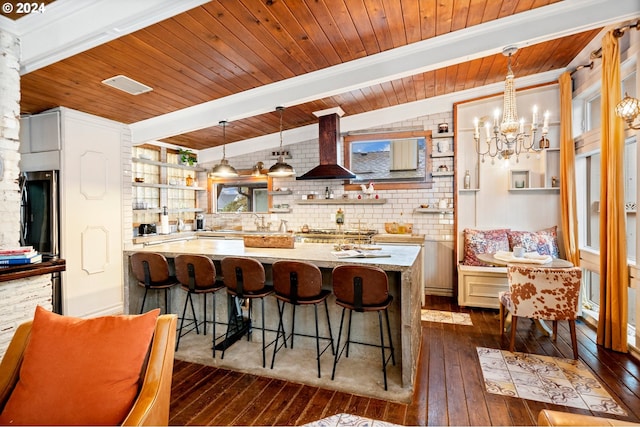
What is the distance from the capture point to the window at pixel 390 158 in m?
5.34

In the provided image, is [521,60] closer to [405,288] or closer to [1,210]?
[405,288]

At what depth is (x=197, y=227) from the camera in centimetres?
662

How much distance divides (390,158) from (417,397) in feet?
12.8

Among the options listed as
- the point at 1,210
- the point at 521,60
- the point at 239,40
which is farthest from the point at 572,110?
the point at 1,210

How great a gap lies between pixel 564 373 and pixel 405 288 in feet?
5.36

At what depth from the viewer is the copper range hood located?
492 cm

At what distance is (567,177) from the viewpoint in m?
4.18

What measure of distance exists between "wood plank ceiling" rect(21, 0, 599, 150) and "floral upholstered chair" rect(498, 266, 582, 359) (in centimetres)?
239

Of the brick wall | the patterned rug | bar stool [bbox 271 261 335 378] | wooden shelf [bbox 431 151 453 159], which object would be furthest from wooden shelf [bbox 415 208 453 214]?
the brick wall

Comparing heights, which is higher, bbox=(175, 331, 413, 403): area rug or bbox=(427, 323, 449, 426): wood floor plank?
bbox=(175, 331, 413, 403): area rug

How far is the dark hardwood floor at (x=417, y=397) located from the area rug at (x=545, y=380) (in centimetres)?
7

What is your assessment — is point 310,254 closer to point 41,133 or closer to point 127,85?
point 127,85

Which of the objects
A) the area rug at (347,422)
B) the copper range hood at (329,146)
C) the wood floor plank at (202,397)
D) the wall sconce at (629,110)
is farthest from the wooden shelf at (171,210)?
the wall sconce at (629,110)

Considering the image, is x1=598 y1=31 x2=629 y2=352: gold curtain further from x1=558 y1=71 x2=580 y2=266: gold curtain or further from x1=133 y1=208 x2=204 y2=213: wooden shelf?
x1=133 y1=208 x2=204 y2=213: wooden shelf
